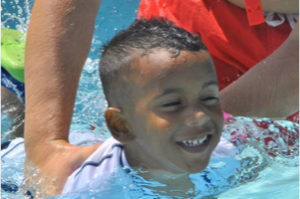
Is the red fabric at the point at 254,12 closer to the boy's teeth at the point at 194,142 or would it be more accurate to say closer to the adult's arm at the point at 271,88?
the adult's arm at the point at 271,88

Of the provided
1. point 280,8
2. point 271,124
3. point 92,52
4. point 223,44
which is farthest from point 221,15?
point 92,52

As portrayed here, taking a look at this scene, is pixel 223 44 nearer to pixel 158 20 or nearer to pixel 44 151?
pixel 158 20

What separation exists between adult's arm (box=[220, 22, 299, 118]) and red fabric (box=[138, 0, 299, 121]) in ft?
1.54

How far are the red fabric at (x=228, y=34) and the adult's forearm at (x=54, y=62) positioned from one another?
466 millimetres

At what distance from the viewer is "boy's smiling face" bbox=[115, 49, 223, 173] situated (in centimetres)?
170

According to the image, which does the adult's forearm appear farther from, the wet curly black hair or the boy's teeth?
the boy's teeth

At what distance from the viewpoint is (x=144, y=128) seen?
5.90ft

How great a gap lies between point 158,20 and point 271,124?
2.45 feet

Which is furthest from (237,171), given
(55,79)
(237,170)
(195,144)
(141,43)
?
(55,79)

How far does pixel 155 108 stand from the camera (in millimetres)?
1744

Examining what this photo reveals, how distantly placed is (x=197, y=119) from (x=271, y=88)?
460mm

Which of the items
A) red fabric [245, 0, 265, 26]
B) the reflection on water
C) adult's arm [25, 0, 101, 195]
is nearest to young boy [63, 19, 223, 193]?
the reflection on water

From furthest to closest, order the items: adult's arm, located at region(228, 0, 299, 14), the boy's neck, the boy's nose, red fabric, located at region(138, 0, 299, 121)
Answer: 1. red fabric, located at region(138, 0, 299, 121)
2. adult's arm, located at region(228, 0, 299, 14)
3. the boy's neck
4. the boy's nose

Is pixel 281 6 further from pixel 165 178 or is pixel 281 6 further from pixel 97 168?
pixel 97 168
